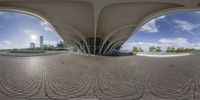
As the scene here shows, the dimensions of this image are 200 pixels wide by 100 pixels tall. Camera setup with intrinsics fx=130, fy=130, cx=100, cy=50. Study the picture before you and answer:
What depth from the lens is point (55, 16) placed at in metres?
14.5

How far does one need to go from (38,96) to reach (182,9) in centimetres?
1229

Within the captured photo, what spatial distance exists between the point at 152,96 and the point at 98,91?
175 centimetres

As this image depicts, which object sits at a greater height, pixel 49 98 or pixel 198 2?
pixel 198 2

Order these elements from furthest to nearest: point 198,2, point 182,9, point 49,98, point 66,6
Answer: point 66,6
point 182,9
point 198,2
point 49,98

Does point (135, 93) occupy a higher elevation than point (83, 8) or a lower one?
lower

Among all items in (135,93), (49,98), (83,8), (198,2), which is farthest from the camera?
(83,8)

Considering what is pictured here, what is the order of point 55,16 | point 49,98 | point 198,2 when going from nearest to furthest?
point 49,98 → point 198,2 → point 55,16

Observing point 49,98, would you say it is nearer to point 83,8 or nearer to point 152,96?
point 152,96

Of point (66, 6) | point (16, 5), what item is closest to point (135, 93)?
point (66, 6)

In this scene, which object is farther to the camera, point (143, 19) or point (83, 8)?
point (143, 19)

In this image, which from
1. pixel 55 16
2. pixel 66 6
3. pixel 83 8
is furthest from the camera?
pixel 55 16

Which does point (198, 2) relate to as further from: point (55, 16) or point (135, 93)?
point (55, 16)

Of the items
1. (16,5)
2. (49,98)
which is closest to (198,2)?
(49,98)

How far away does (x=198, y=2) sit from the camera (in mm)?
9609
